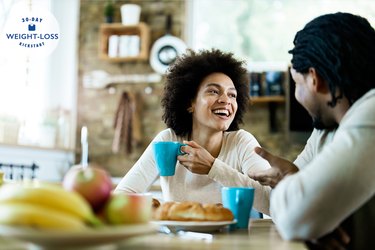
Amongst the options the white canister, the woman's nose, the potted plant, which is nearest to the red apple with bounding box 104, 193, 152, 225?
the woman's nose

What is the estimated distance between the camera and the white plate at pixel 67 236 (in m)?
0.76

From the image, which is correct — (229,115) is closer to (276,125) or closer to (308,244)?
(308,244)

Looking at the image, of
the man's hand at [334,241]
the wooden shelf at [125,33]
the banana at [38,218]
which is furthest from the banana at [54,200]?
the wooden shelf at [125,33]

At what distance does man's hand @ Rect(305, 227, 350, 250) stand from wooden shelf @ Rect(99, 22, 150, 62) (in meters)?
3.97

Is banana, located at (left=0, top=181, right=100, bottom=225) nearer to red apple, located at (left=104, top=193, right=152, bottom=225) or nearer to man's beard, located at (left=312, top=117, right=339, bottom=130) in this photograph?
red apple, located at (left=104, top=193, right=152, bottom=225)

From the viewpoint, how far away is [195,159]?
1.80 meters

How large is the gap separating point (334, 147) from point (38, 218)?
0.67 m

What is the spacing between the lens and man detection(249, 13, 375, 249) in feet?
3.49

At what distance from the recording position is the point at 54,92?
529 centimetres

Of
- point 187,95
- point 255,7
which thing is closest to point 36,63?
point 255,7

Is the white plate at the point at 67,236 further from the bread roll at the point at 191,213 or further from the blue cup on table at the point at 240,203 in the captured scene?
the blue cup on table at the point at 240,203

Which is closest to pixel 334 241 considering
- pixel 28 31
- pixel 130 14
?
pixel 28 31

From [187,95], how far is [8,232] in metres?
1.65

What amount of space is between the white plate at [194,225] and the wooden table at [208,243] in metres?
0.03
